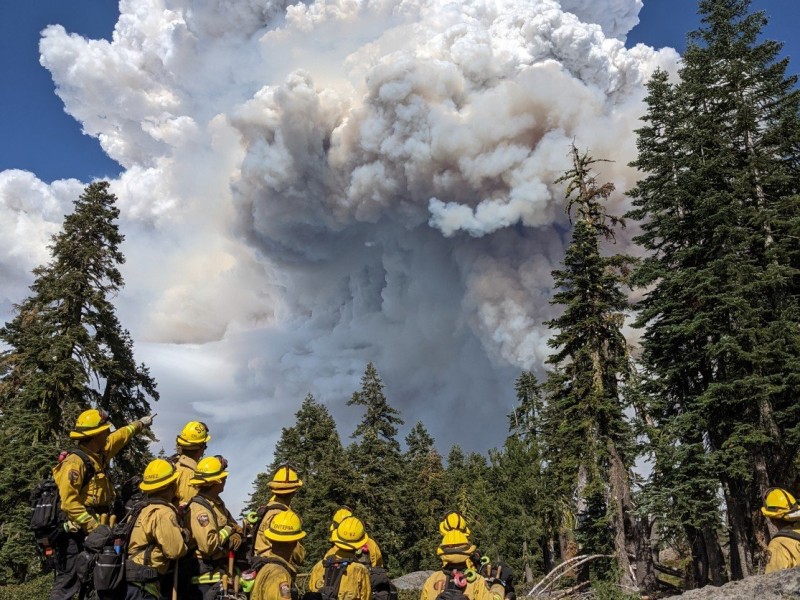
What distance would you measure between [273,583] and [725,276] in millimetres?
20134

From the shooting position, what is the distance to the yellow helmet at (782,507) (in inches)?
230

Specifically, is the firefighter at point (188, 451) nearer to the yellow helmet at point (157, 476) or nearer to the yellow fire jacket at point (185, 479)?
the yellow fire jacket at point (185, 479)

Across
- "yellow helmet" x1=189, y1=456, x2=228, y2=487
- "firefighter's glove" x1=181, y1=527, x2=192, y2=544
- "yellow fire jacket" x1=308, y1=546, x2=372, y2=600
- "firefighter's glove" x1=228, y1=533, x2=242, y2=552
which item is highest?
"yellow helmet" x1=189, y1=456, x2=228, y2=487

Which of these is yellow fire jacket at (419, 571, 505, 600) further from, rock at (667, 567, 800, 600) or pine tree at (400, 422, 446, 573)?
pine tree at (400, 422, 446, 573)

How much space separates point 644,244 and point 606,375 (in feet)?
25.0

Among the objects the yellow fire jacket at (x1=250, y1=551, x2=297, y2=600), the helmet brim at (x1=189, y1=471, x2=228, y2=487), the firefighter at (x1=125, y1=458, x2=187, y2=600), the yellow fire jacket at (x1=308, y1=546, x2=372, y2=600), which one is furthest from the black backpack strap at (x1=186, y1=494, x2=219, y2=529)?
the yellow fire jacket at (x1=308, y1=546, x2=372, y2=600)

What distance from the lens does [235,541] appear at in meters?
5.47

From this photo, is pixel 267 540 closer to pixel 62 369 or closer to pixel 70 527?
pixel 70 527

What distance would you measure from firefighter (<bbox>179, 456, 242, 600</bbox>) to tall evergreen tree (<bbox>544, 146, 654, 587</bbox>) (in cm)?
1636

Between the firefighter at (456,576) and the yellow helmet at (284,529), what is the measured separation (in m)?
1.30

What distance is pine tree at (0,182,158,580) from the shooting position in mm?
20031

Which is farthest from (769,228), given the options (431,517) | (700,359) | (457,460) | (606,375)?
(457,460)

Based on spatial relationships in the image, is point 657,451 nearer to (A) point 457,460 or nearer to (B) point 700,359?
(B) point 700,359

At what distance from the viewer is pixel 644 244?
2503 cm
